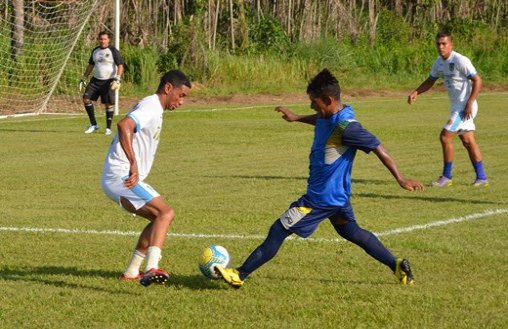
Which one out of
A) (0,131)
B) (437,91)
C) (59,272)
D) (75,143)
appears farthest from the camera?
(437,91)

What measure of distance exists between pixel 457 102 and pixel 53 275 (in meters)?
7.49

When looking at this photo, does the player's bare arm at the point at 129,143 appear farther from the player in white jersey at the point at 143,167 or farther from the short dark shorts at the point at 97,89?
the short dark shorts at the point at 97,89

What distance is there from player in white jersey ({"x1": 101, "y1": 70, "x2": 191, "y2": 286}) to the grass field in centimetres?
34

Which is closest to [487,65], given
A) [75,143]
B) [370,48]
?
[370,48]

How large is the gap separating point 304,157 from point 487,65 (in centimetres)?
2173

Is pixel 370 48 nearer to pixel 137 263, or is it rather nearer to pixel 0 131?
pixel 0 131

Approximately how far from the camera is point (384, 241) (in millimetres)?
10109

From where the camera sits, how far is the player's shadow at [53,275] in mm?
8227

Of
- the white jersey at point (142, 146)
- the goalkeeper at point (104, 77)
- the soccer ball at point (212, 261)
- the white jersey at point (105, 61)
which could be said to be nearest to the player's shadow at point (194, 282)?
the soccer ball at point (212, 261)

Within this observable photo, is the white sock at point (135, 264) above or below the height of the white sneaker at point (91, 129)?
above

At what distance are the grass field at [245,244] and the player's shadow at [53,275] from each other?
0.02 metres

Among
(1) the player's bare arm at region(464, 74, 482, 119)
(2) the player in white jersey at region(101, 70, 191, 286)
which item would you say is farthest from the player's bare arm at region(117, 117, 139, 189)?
(1) the player's bare arm at region(464, 74, 482, 119)

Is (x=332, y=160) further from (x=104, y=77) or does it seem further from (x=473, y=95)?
(x=104, y=77)

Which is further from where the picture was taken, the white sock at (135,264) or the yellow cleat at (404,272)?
the white sock at (135,264)
